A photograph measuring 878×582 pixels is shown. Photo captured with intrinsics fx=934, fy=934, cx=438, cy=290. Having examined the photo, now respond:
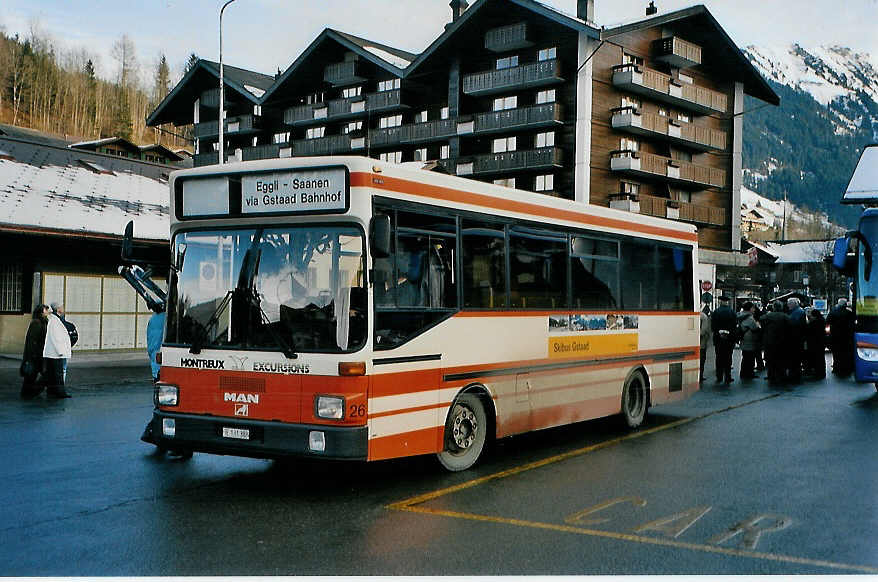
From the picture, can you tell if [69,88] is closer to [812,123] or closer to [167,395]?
[167,395]

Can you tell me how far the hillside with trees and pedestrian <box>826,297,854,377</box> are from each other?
60.0 ft

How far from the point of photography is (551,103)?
48.4 m

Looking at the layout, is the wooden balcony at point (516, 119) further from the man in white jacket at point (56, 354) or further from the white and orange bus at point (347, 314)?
the white and orange bus at point (347, 314)

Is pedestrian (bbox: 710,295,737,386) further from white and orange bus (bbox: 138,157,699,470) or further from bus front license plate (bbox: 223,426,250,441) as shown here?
bus front license plate (bbox: 223,426,250,441)

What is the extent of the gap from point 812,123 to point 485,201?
47844 millimetres

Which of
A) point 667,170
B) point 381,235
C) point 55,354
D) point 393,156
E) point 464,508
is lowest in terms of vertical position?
point 464,508

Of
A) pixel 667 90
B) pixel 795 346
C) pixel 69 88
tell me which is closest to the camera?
pixel 795 346

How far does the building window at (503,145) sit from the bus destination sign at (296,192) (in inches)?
1726

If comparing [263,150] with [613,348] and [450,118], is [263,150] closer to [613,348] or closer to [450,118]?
[450,118]

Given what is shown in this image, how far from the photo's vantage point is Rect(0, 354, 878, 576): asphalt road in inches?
237

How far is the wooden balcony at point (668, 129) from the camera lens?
4925 cm

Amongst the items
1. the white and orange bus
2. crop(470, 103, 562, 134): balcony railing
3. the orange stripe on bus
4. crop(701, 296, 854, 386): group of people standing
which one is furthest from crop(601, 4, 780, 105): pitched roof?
the white and orange bus

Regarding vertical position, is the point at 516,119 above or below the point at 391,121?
below

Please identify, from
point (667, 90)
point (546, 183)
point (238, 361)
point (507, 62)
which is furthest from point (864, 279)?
point (507, 62)
